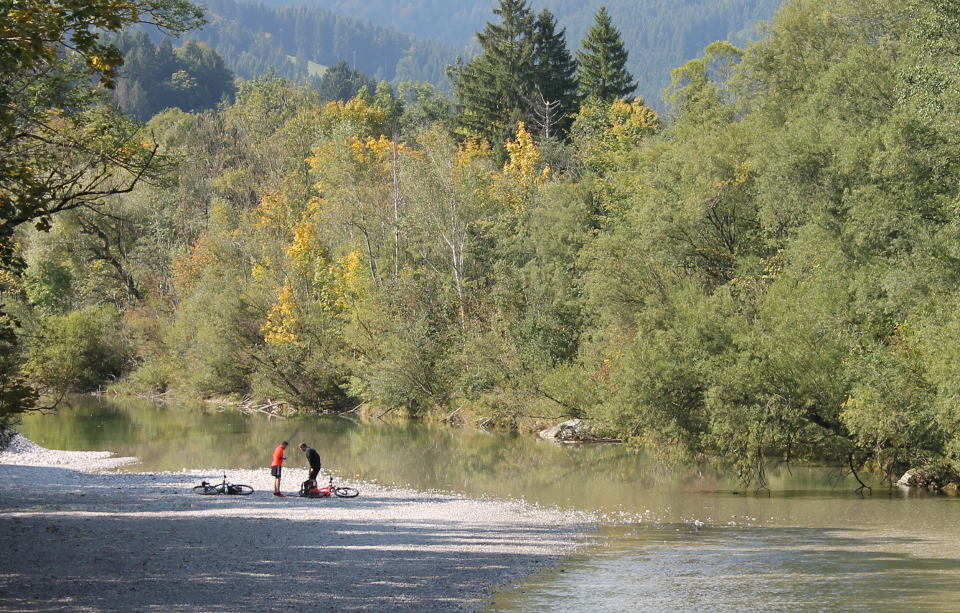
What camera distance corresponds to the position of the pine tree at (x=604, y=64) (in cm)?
7675

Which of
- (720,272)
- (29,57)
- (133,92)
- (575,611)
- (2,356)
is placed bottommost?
(575,611)

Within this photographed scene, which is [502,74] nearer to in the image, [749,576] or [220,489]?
[220,489]

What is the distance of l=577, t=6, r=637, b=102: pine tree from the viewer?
76.8 meters

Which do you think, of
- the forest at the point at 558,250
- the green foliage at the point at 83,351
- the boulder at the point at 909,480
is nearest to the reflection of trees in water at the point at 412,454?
the forest at the point at 558,250

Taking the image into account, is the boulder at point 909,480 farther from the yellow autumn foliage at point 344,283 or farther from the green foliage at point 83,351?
the green foliage at point 83,351

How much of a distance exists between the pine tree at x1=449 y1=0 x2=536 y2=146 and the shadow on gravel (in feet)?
188

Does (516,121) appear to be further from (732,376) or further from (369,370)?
(732,376)

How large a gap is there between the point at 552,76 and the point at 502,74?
4132 millimetres

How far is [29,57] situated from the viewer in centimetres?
1053

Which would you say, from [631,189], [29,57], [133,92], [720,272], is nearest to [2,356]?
[29,57]

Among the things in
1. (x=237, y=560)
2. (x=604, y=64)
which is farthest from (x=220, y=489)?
(x=604, y=64)

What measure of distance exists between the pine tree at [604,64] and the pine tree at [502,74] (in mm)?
4585

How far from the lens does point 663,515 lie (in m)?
22.9

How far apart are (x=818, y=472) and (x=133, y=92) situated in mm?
152325
